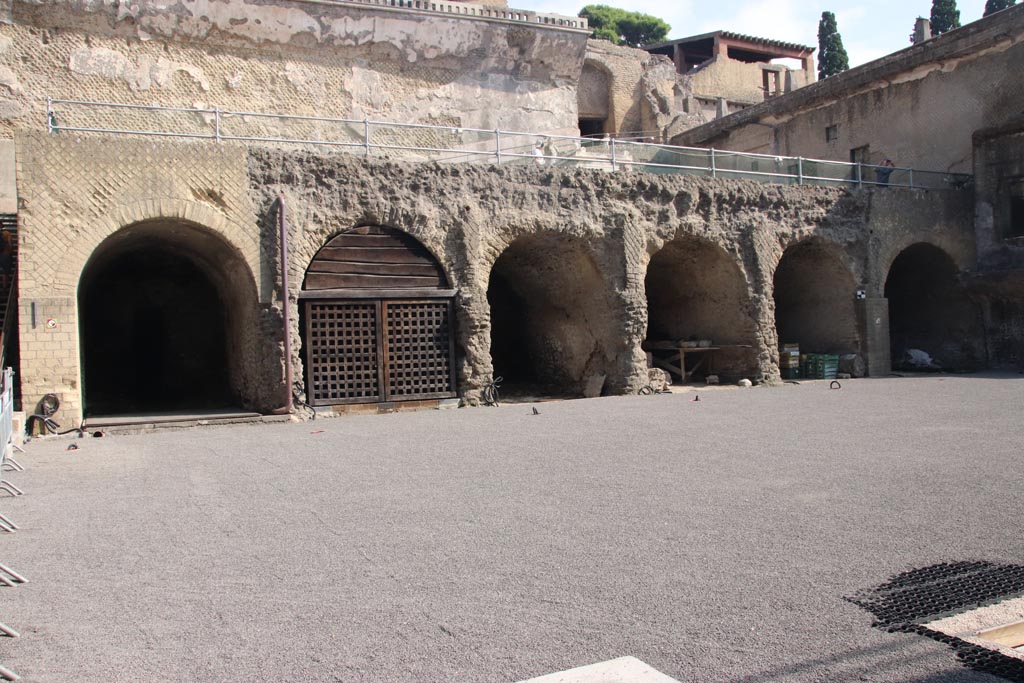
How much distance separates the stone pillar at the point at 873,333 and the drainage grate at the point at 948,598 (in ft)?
51.0

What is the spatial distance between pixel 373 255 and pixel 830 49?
38.4 m

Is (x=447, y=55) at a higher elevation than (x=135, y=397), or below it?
higher

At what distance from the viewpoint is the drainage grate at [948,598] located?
329cm

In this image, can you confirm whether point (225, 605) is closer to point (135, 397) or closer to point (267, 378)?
point (267, 378)

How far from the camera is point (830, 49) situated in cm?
4478

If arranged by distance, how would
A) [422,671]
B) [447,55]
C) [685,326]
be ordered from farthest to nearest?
1. [447,55]
2. [685,326]
3. [422,671]

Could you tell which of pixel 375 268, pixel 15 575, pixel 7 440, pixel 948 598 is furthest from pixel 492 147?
pixel 948 598

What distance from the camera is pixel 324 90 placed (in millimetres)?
20609

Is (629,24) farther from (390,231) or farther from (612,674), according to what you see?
(612,674)

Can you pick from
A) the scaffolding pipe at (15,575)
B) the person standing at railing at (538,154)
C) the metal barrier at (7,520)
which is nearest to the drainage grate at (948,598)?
the metal barrier at (7,520)

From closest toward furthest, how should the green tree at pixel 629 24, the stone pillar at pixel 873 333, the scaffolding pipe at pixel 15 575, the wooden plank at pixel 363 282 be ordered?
1. the scaffolding pipe at pixel 15 575
2. the wooden plank at pixel 363 282
3. the stone pillar at pixel 873 333
4. the green tree at pixel 629 24

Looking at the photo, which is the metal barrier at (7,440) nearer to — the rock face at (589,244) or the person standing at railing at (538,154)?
the rock face at (589,244)

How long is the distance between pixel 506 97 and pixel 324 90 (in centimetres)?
491

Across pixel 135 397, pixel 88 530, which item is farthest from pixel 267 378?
pixel 88 530
